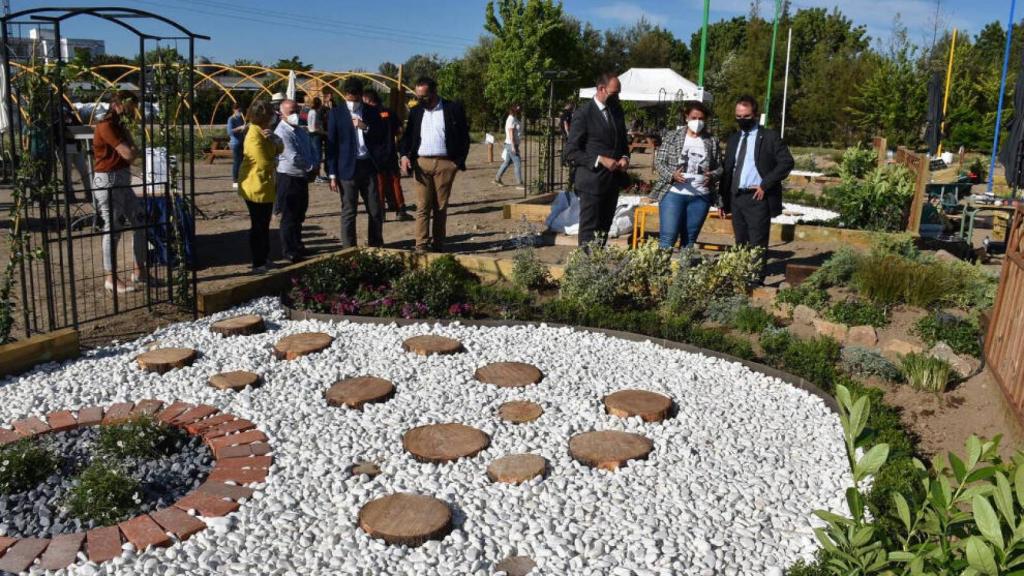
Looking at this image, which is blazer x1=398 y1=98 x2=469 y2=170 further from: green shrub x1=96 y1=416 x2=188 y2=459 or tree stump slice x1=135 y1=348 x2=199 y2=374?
green shrub x1=96 y1=416 x2=188 y2=459

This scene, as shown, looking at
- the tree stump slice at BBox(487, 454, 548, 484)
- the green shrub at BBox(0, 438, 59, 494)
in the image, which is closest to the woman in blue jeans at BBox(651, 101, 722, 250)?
the tree stump slice at BBox(487, 454, 548, 484)

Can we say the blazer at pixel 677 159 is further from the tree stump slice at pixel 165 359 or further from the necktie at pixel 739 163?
the tree stump slice at pixel 165 359

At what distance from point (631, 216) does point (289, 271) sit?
4.61 m

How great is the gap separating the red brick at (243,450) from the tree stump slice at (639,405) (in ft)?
5.99

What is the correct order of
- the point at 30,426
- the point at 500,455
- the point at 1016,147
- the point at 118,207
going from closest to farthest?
1. the point at 500,455
2. the point at 30,426
3. the point at 118,207
4. the point at 1016,147

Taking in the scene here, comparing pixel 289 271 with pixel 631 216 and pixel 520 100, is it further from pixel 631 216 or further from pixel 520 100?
Answer: pixel 520 100

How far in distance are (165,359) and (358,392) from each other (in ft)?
4.48

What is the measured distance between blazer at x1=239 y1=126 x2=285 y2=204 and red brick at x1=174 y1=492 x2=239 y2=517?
13.8 feet

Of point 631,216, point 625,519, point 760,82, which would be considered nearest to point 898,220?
point 631,216

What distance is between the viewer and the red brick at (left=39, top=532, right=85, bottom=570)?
3061 millimetres

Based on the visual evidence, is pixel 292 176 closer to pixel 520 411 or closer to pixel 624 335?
pixel 624 335

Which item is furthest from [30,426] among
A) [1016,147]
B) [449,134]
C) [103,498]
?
[1016,147]

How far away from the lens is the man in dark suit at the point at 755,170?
7044 millimetres

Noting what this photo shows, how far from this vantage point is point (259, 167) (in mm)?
7309
